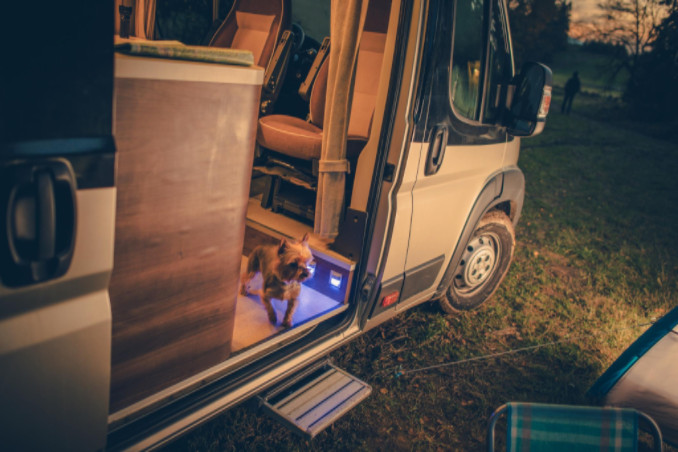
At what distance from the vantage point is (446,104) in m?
2.54

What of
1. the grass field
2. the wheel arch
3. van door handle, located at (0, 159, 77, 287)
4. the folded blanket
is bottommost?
the grass field

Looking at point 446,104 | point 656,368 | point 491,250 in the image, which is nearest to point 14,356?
point 446,104

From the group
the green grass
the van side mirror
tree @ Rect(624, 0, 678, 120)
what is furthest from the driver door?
the green grass

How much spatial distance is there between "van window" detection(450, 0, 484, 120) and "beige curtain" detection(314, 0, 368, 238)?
1.99 ft

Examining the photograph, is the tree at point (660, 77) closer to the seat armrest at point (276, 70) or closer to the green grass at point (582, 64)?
the green grass at point (582, 64)

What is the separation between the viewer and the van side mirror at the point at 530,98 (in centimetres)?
271

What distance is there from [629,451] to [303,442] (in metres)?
1.48

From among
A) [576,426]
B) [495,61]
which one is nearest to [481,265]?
[495,61]

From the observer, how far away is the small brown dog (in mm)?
2498

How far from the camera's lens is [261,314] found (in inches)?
109

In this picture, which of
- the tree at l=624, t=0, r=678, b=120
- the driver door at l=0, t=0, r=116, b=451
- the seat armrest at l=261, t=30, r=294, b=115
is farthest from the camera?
the tree at l=624, t=0, r=678, b=120

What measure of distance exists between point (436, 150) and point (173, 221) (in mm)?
1527

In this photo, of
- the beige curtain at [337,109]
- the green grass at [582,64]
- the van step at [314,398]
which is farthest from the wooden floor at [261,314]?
the green grass at [582,64]

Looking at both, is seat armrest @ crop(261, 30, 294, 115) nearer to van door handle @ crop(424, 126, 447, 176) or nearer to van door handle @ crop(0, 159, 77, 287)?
van door handle @ crop(424, 126, 447, 176)
